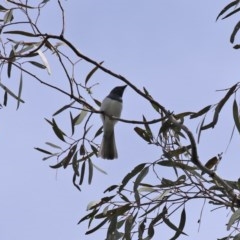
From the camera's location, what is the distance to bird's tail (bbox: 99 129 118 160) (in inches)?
184

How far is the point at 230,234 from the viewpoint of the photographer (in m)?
3.54

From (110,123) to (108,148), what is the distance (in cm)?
27

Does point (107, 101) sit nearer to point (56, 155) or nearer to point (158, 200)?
point (56, 155)

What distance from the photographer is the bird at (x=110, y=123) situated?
15.5 ft

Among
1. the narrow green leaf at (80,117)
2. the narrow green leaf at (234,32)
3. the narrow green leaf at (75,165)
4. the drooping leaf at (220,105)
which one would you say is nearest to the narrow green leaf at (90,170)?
the narrow green leaf at (75,165)

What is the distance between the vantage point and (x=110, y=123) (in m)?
4.96

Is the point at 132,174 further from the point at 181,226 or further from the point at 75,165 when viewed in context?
the point at 75,165

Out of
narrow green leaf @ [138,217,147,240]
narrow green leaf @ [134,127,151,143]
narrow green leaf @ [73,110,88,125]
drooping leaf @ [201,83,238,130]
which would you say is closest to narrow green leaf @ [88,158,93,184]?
narrow green leaf @ [73,110,88,125]

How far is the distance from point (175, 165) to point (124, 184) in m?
0.26

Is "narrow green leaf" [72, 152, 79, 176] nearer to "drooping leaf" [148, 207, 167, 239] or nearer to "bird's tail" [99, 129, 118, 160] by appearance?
"drooping leaf" [148, 207, 167, 239]

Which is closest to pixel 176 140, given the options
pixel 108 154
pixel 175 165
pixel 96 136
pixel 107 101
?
pixel 175 165

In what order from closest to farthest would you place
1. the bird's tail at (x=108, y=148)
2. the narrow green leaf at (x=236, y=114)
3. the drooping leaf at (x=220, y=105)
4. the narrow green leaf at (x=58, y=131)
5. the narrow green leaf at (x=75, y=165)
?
the drooping leaf at (x=220, y=105) → the narrow green leaf at (x=236, y=114) → the narrow green leaf at (x=58, y=131) → the narrow green leaf at (x=75, y=165) → the bird's tail at (x=108, y=148)

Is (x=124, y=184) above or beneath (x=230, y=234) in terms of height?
above

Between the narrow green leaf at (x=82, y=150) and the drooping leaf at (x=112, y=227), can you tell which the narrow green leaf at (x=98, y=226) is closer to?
the drooping leaf at (x=112, y=227)
